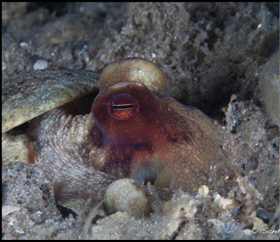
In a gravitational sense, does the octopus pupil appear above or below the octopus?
above

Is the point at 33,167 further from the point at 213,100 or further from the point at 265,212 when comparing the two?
the point at 213,100

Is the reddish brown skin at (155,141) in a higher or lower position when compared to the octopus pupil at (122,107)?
lower

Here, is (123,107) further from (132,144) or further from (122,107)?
(132,144)

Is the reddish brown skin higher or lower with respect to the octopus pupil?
lower

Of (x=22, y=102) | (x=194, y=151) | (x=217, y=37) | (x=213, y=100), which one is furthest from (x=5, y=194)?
(x=217, y=37)

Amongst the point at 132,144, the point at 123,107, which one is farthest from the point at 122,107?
the point at 132,144

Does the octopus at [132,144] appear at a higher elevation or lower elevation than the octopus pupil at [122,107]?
lower
